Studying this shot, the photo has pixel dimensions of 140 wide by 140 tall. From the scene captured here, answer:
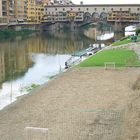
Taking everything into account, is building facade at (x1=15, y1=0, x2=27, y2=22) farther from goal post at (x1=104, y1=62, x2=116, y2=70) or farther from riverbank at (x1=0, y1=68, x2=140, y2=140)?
riverbank at (x1=0, y1=68, x2=140, y2=140)

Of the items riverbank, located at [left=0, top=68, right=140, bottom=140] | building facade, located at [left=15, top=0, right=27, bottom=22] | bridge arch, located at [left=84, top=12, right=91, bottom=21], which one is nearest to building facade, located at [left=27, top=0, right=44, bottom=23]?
building facade, located at [left=15, top=0, right=27, bottom=22]

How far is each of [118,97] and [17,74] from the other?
10686mm

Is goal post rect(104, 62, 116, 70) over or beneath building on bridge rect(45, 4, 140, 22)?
beneath

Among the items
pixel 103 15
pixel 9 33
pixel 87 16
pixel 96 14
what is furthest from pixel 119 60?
pixel 96 14

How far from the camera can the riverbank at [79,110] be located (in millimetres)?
9025

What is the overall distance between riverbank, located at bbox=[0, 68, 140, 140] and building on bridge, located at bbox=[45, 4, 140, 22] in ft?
200

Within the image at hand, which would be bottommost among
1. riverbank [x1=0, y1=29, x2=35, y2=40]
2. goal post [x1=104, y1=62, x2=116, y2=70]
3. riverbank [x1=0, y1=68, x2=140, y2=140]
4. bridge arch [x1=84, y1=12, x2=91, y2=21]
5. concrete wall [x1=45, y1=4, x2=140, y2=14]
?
riverbank [x1=0, y1=29, x2=35, y2=40]

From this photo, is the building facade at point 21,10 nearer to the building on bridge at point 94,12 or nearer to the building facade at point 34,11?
the building facade at point 34,11

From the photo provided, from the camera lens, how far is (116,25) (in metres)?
75.3

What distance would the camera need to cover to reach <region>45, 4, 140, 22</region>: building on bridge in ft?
249

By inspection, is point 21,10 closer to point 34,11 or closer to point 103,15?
point 34,11

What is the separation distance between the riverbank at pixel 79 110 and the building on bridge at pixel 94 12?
61.1 metres

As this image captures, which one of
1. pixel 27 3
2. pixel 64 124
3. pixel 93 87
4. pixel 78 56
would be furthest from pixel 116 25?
pixel 64 124

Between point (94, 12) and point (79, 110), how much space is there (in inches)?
2695
